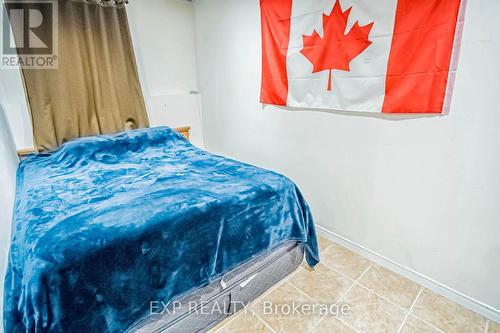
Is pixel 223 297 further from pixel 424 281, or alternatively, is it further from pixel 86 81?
→ pixel 86 81

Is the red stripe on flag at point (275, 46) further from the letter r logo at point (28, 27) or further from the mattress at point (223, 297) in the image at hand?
the letter r logo at point (28, 27)

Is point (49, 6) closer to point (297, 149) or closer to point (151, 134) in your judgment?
point (151, 134)

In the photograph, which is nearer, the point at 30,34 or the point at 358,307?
the point at 358,307

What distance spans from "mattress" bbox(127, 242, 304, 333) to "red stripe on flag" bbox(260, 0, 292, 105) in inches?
53.3

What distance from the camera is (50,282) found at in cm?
91

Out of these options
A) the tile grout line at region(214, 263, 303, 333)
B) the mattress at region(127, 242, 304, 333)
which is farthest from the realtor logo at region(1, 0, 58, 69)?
the tile grout line at region(214, 263, 303, 333)

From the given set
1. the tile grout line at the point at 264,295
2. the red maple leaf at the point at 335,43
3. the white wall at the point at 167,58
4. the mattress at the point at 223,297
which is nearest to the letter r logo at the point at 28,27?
the white wall at the point at 167,58

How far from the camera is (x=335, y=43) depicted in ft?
5.84

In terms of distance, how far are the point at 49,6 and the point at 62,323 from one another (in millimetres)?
2575

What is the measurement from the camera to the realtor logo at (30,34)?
6.85ft

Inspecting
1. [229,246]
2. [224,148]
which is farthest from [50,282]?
[224,148]

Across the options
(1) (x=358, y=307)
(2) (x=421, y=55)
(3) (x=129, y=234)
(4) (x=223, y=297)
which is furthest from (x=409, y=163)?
(3) (x=129, y=234)

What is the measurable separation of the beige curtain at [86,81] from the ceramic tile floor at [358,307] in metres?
2.23

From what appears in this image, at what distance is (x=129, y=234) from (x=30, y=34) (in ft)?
7.38
